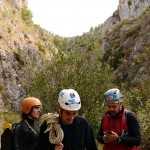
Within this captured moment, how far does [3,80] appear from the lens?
40156 millimetres

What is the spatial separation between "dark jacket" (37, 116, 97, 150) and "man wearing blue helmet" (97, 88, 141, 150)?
955 millimetres

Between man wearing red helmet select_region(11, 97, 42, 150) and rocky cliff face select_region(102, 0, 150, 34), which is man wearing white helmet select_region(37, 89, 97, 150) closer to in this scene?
man wearing red helmet select_region(11, 97, 42, 150)

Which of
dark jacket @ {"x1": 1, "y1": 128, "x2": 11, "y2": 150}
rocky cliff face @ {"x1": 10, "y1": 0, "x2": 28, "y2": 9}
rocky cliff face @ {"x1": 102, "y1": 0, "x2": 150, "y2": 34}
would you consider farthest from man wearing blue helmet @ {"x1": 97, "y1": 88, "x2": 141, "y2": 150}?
rocky cliff face @ {"x1": 102, "y1": 0, "x2": 150, "y2": 34}

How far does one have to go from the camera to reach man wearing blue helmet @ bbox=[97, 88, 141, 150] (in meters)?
5.39

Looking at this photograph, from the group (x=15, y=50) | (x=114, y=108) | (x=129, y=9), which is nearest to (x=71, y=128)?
(x=114, y=108)

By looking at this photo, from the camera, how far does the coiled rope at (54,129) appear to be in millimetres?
4320

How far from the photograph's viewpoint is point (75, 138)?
176 inches

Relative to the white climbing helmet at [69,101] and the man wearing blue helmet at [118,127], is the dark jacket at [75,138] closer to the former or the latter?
the white climbing helmet at [69,101]

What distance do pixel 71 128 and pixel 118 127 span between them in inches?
53.7

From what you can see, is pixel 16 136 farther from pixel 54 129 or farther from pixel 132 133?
pixel 132 133

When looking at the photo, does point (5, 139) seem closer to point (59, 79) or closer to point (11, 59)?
point (59, 79)

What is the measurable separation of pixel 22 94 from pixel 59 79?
19716mm

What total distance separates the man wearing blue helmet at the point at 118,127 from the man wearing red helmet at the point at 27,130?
4.33 ft

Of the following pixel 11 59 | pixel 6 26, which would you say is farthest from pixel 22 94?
pixel 6 26
